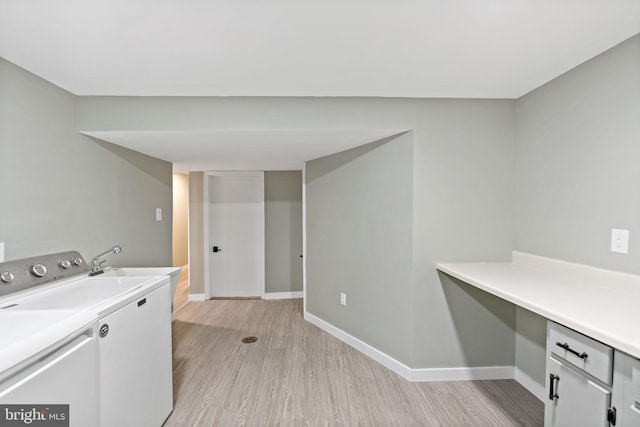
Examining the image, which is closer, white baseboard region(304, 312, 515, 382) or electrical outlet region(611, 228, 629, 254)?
electrical outlet region(611, 228, 629, 254)

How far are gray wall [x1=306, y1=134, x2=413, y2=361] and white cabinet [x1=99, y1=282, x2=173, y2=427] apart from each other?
167 cm

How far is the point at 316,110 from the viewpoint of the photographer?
2.20 m

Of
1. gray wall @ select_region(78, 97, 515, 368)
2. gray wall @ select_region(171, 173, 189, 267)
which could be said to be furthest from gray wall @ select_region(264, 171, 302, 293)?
gray wall @ select_region(171, 173, 189, 267)

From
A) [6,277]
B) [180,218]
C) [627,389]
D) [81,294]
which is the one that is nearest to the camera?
[627,389]

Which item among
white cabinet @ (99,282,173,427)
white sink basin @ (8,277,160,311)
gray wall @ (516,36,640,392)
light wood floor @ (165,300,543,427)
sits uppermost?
gray wall @ (516,36,640,392)

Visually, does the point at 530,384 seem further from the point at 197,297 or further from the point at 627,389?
the point at 197,297

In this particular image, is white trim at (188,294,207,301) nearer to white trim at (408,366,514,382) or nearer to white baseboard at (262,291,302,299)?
white baseboard at (262,291,302,299)

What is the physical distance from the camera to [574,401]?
1.25 meters

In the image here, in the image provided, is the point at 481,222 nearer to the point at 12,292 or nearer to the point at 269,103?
the point at 269,103

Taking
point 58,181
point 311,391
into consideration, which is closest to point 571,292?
point 311,391

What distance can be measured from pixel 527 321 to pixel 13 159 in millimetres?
3586

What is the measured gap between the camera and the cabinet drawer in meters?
1.11

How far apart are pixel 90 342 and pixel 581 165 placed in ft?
9.11

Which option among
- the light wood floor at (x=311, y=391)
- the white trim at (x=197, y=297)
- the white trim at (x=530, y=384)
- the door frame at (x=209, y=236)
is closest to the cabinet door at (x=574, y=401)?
the light wood floor at (x=311, y=391)
